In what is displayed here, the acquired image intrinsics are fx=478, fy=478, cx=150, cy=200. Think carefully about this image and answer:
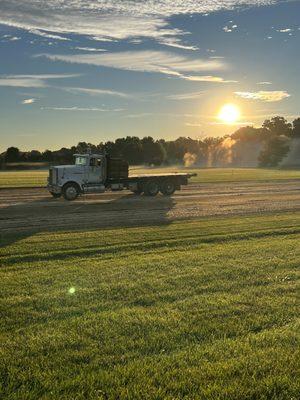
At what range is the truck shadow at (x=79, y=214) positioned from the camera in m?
18.4

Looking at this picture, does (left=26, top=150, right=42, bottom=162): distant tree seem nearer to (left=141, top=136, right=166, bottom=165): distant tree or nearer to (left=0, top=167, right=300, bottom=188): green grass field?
(left=141, top=136, right=166, bottom=165): distant tree

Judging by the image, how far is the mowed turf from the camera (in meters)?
6.01

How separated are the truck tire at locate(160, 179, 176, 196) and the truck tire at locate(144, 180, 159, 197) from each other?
469 mm

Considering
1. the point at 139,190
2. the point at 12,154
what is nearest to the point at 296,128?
the point at 12,154

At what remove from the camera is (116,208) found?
25.3 m

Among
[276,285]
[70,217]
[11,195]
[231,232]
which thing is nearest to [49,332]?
[276,285]

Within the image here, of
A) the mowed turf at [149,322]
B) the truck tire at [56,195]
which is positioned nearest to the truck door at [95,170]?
the truck tire at [56,195]

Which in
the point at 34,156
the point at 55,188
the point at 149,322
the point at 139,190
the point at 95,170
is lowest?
the point at 149,322

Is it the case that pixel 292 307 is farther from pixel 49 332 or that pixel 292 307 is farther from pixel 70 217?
pixel 70 217

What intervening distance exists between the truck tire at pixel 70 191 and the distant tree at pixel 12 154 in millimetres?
109928

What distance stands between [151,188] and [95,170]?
4349 mm

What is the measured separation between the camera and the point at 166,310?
8609 millimetres

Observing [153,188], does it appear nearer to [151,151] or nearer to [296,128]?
[151,151]

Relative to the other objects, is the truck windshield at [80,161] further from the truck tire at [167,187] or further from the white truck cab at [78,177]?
the truck tire at [167,187]
